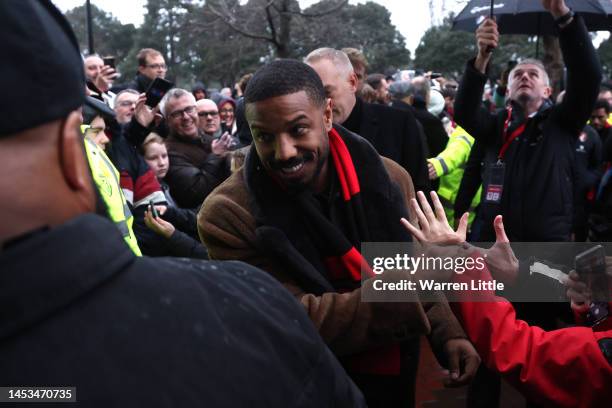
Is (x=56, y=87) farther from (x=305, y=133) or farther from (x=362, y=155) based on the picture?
(x=362, y=155)

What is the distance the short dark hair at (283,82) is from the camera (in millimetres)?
1902

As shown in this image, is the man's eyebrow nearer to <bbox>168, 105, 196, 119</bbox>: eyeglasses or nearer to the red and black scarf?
the red and black scarf

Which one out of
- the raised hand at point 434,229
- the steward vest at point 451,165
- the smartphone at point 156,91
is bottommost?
the steward vest at point 451,165

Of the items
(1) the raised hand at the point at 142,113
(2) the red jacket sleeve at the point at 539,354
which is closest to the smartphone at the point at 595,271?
(2) the red jacket sleeve at the point at 539,354

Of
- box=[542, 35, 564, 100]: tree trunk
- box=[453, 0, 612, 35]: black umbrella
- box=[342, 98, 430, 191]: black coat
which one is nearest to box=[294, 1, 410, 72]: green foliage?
box=[542, 35, 564, 100]: tree trunk

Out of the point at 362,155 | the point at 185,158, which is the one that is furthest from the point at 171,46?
the point at 362,155

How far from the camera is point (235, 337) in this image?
2.66 feet

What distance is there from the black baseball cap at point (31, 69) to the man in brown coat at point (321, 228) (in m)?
1.15

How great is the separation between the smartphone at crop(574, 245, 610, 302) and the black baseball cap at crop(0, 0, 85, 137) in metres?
1.68

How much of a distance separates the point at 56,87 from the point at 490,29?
314 cm

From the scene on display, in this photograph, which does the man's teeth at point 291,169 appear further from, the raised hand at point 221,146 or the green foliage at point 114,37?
the green foliage at point 114,37

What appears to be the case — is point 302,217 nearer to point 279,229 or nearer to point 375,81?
point 279,229

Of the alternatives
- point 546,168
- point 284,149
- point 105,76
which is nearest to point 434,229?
point 284,149

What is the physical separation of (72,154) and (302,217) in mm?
1265
